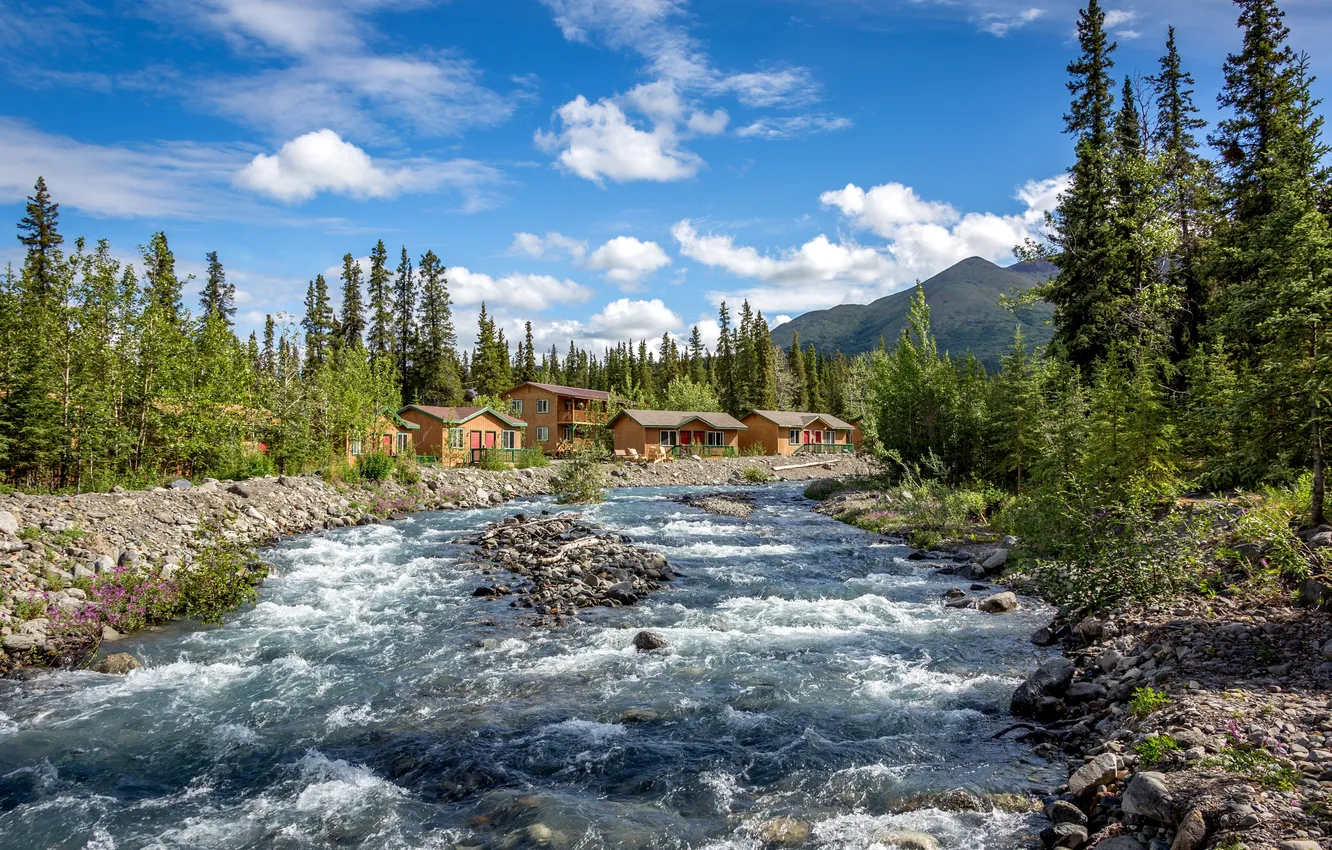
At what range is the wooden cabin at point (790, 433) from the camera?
64812 millimetres

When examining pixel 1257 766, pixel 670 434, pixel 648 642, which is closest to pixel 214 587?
pixel 648 642

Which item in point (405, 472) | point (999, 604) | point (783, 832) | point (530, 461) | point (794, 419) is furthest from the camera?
point (794, 419)

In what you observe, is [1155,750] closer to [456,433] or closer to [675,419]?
[456,433]

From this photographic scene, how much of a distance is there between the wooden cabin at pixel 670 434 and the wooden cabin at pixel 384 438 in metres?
15.4

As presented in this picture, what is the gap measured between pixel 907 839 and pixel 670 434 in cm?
5249

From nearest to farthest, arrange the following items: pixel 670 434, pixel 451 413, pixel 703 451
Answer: pixel 451 413
pixel 670 434
pixel 703 451

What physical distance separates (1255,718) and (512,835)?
6.45 meters

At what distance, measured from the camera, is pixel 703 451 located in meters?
58.2

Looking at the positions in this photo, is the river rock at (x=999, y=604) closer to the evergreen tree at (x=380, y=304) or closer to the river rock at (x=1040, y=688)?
the river rock at (x=1040, y=688)

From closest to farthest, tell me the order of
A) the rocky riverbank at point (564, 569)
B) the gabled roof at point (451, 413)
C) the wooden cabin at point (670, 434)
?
the rocky riverbank at point (564, 569) < the gabled roof at point (451, 413) < the wooden cabin at point (670, 434)

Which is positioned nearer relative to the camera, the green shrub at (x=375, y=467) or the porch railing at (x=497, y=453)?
the green shrub at (x=375, y=467)

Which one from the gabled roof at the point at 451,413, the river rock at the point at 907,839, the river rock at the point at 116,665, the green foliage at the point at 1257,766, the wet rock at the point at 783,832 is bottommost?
the wet rock at the point at 783,832

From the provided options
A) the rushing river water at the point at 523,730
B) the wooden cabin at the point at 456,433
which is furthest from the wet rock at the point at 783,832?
the wooden cabin at the point at 456,433

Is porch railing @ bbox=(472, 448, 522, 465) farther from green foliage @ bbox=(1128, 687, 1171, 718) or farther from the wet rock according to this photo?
green foliage @ bbox=(1128, 687, 1171, 718)
